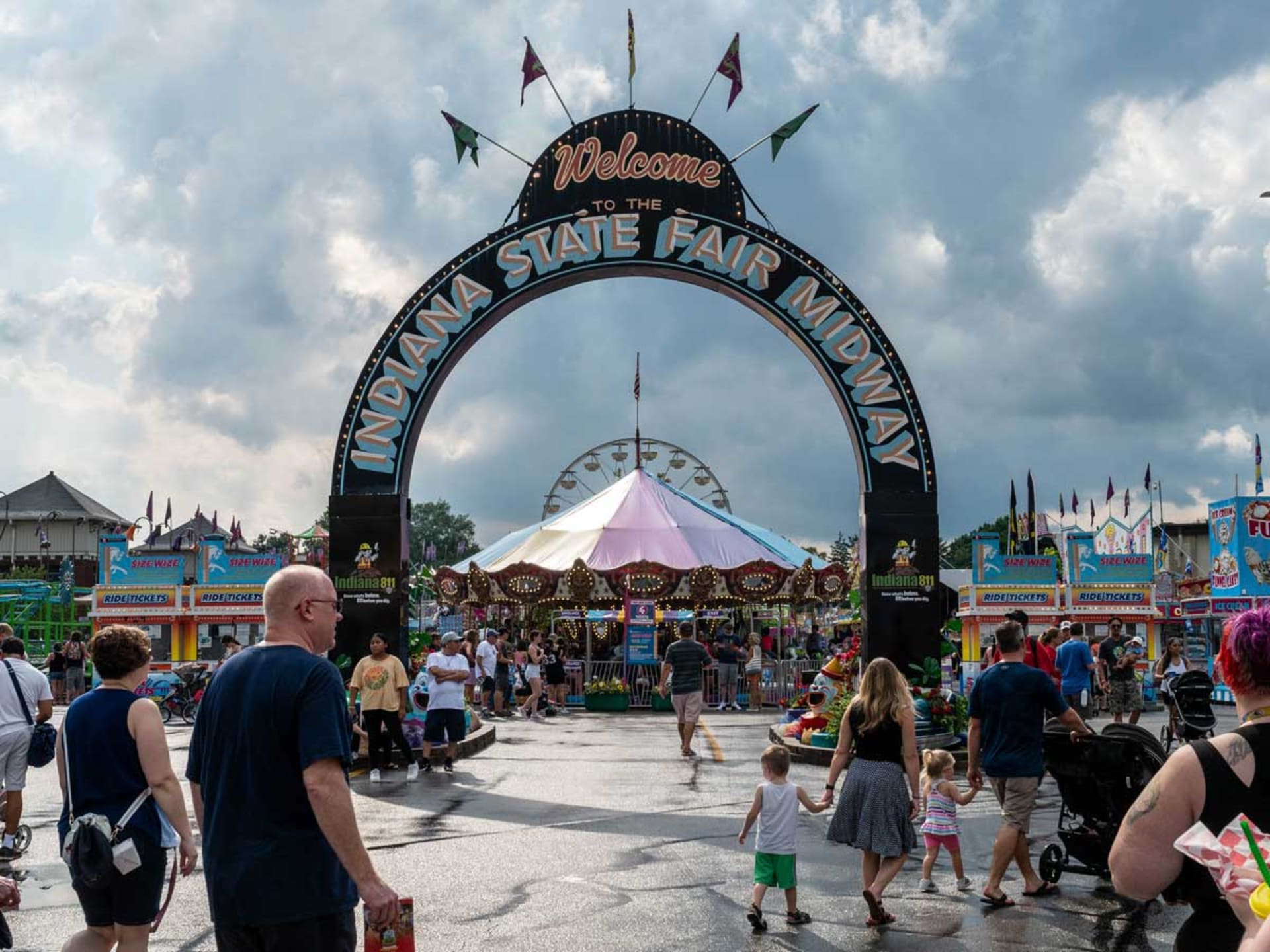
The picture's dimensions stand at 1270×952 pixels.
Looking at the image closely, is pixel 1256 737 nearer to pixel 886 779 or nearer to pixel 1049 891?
pixel 886 779

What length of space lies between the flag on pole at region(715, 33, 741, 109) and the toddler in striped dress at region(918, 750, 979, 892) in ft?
50.7

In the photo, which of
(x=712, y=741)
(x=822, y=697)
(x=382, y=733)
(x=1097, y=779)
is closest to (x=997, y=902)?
(x=1097, y=779)

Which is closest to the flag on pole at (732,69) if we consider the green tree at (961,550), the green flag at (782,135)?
the green flag at (782,135)

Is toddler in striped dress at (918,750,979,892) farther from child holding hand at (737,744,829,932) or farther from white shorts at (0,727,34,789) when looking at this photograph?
white shorts at (0,727,34,789)

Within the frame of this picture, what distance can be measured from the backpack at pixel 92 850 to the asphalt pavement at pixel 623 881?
2.18m

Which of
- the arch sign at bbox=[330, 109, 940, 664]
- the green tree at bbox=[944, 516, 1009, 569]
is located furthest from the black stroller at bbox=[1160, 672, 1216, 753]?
the green tree at bbox=[944, 516, 1009, 569]

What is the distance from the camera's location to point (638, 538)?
3250cm

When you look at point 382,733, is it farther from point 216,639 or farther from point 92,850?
point 216,639

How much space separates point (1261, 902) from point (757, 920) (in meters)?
5.31

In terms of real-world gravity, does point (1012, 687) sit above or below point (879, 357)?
below

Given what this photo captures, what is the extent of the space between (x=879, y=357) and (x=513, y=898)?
45.0 feet

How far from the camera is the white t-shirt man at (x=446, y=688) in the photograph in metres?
16.5

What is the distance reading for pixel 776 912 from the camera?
8.48 metres

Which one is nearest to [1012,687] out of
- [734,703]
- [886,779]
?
[886,779]
